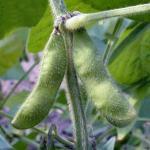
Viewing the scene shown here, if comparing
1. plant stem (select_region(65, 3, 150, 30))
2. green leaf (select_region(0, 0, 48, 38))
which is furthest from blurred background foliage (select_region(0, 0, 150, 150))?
plant stem (select_region(65, 3, 150, 30))

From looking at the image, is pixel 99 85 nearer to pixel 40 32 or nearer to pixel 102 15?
pixel 102 15

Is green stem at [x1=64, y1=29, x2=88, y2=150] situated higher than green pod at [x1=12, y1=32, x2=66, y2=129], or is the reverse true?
green pod at [x1=12, y1=32, x2=66, y2=129]

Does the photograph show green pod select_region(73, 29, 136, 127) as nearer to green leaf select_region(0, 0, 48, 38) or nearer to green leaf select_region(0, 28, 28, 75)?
green leaf select_region(0, 0, 48, 38)

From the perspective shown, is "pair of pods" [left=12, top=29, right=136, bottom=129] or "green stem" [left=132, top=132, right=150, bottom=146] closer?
"pair of pods" [left=12, top=29, right=136, bottom=129]

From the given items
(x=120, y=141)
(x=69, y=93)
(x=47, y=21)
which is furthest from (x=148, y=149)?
(x=69, y=93)

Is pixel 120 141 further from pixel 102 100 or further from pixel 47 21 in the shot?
pixel 102 100

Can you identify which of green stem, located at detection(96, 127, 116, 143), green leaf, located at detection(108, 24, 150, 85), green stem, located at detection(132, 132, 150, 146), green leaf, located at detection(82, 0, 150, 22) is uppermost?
green leaf, located at detection(82, 0, 150, 22)
